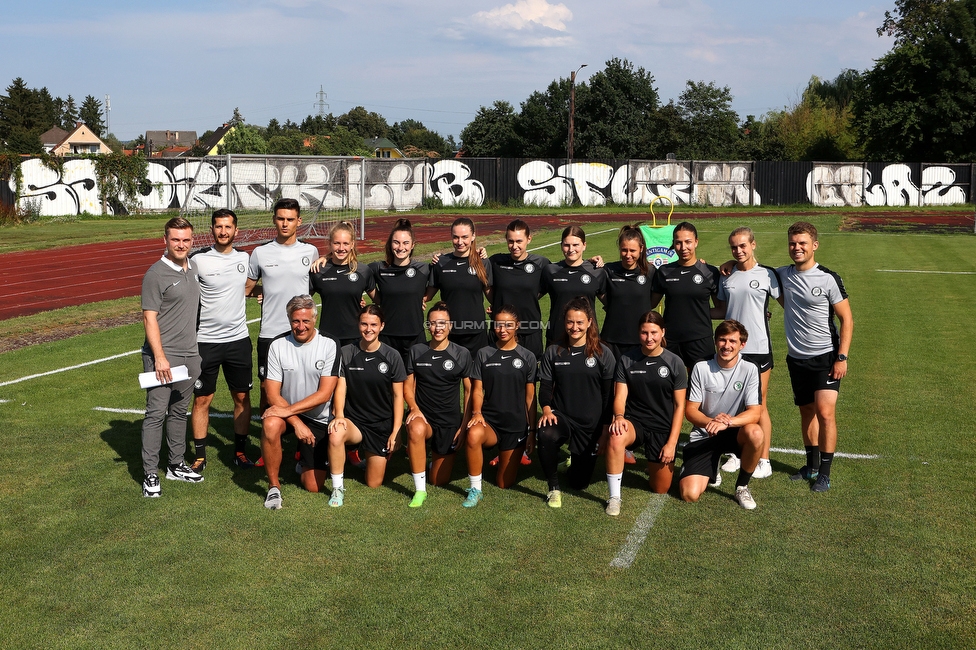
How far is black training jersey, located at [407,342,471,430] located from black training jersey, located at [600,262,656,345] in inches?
53.3

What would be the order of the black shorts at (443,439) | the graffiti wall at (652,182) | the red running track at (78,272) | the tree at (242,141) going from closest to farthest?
the black shorts at (443,439) < the red running track at (78,272) < the graffiti wall at (652,182) < the tree at (242,141)

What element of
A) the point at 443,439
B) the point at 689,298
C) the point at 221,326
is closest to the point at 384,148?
the point at 221,326

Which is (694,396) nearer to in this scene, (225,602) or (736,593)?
(736,593)

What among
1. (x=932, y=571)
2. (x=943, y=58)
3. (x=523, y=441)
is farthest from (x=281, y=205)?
(x=943, y=58)

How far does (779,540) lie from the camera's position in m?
5.75

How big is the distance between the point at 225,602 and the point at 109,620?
1.98 ft

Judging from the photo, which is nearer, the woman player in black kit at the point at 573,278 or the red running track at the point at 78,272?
the woman player in black kit at the point at 573,278

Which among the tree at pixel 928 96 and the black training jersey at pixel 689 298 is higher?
the tree at pixel 928 96

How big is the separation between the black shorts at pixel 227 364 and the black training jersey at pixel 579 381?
8.33 feet

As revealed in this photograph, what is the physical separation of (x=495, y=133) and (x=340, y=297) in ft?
213

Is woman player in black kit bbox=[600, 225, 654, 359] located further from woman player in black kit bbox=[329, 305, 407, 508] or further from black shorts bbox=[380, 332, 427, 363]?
woman player in black kit bbox=[329, 305, 407, 508]

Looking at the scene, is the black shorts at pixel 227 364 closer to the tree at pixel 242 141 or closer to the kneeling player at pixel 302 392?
the kneeling player at pixel 302 392

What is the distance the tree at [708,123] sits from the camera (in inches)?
2596

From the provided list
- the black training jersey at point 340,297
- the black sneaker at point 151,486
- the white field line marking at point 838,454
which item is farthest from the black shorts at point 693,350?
the black sneaker at point 151,486
